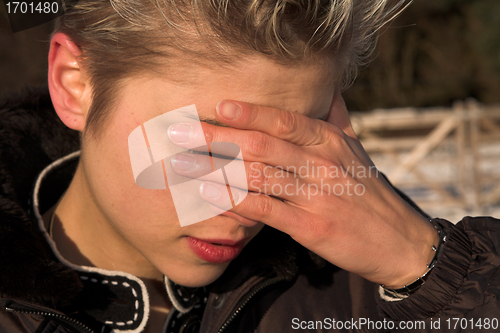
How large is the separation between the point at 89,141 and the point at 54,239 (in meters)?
0.47

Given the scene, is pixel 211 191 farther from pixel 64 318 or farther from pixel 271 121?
pixel 64 318

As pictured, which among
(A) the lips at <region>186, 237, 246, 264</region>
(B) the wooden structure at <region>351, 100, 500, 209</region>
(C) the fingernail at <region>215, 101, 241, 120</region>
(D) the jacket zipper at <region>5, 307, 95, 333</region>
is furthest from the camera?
(B) the wooden structure at <region>351, 100, 500, 209</region>

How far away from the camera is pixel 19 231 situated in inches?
52.7

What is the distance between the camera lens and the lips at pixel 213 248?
1.36 metres

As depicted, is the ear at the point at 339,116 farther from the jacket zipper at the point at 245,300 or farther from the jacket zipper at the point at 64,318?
the jacket zipper at the point at 64,318

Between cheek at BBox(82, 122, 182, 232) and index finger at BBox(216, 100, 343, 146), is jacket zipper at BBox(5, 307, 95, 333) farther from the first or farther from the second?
index finger at BBox(216, 100, 343, 146)

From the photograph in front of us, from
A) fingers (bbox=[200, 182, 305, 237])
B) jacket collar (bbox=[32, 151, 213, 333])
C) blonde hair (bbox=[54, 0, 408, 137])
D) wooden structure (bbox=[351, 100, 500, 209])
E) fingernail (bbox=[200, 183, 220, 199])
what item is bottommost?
wooden structure (bbox=[351, 100, 500, 209])

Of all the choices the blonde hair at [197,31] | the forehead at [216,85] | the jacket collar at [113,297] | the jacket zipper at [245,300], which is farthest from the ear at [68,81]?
the jacket zipper at [245,300]

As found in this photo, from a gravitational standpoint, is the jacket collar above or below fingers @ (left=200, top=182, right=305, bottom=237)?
below

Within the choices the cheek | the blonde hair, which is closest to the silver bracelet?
the blonde hair

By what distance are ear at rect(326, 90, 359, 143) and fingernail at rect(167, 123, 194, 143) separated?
0.58m

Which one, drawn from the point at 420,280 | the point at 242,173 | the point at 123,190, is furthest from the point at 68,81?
the point at 420,280

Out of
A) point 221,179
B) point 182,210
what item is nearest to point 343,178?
point 221,179

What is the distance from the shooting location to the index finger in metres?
1.15
